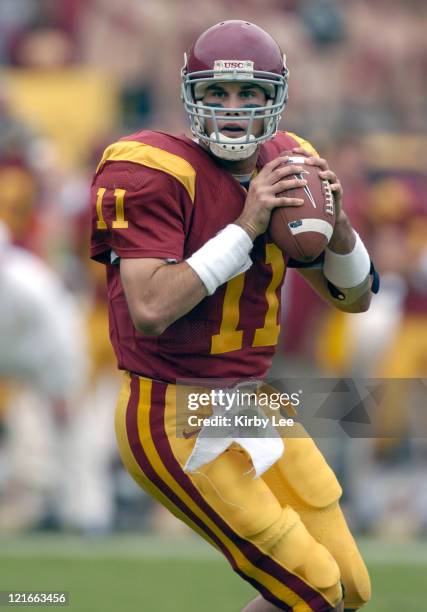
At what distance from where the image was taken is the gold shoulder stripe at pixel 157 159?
372 centimetres

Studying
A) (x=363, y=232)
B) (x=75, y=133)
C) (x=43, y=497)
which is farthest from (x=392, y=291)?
(x=75, y=133)

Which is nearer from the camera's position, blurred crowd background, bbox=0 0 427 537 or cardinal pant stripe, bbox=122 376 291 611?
cardinal pant stripe, bbox=122 376 291 611

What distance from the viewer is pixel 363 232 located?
24.3 ft

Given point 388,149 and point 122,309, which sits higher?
point 122,309

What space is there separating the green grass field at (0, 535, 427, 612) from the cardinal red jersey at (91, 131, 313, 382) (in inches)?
63.6

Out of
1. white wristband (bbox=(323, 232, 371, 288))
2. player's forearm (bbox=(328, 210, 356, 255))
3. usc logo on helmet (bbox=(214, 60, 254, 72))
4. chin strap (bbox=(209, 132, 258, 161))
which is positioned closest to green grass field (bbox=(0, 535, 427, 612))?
white wristband (bbox=(323, 232, 371, 288))

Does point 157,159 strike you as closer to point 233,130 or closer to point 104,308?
point 233,130

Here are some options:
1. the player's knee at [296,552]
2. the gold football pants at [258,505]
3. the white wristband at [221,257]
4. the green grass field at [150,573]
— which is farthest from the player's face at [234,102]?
the green grass field at [150,573]

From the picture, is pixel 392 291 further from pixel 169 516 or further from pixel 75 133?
pixel 75 133

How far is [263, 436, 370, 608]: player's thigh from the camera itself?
12.8ft

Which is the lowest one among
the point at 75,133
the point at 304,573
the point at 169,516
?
the point at 169,516

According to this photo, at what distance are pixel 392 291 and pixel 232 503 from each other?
3879mm

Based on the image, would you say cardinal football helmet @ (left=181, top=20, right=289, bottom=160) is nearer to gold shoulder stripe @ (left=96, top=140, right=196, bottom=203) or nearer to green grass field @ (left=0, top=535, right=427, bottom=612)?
gold shoulder stripe @ (left=96, top=140, right=196, bottom=203)

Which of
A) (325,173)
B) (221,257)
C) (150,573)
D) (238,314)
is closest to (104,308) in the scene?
(150,573)
